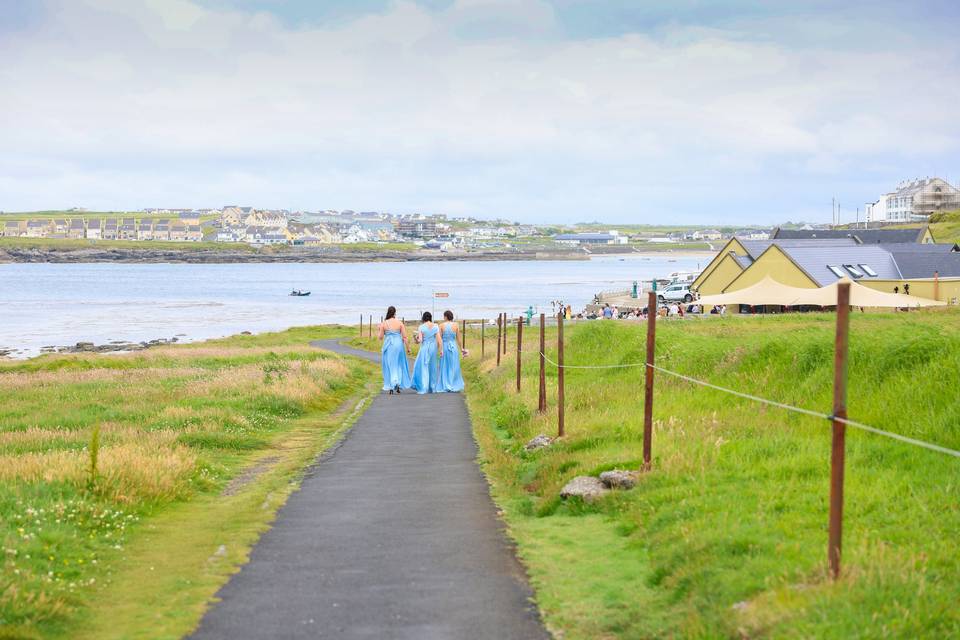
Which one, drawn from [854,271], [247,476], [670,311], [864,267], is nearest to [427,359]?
[247,476]

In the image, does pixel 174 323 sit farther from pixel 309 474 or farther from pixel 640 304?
pixel 309 474

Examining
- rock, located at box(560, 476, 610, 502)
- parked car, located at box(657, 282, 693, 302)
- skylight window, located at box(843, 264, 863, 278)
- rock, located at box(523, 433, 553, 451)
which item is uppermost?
skylight window, located at box(843, 264, 863, 278)

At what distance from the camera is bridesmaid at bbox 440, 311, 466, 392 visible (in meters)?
30.8

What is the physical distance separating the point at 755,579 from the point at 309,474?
30.2 feet

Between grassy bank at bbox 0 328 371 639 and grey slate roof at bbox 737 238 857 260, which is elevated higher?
grey slate roof at bbox 737 238 857 260

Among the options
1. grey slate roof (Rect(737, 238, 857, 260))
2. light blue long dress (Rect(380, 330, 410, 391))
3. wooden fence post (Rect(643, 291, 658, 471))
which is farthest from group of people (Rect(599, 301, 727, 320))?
wooden fence post (Rect(643, 291, 658, 471))

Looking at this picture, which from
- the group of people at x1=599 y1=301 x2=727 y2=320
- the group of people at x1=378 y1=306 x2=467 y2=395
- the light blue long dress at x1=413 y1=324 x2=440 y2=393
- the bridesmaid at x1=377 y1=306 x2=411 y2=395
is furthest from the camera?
the group of people at x1=599 y1=301 x2=727 y2=320

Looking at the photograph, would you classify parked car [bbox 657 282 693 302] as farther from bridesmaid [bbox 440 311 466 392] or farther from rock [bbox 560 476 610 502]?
rock [bbox 560 476 610 502]

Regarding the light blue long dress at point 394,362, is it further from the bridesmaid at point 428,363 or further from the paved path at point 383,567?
the paved path at point 383,567

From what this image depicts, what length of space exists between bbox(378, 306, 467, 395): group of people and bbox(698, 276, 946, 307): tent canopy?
21313mm

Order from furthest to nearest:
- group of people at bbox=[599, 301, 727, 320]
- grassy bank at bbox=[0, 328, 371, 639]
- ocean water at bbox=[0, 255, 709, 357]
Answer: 1. ocean water at bbox=[0, 255, 709, 357]
2. group of people at bbox=[599, 301, 727, 320]
3. grassy bank at bbox=[0, 328, 371, 639]

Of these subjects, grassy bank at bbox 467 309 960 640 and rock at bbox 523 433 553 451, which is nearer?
grassy bank at bbox 467 309 960 640

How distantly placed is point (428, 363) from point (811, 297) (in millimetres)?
25242

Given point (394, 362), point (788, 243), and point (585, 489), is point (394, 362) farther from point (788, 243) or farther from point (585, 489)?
point (788, 243)
